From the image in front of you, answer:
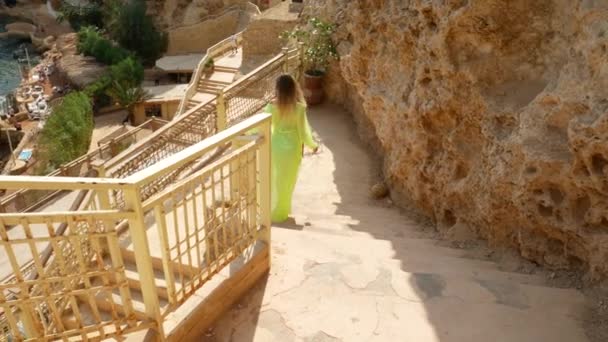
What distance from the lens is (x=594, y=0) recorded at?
3.56 metres

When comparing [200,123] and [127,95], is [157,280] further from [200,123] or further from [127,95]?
[127,95]

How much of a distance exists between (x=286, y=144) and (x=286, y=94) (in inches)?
19.9

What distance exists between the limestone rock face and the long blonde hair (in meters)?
1.53

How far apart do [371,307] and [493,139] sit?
2.05 meters

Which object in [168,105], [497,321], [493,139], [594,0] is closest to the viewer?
[497,321]

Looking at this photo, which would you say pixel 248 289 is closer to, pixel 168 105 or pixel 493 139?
pixel 493 139

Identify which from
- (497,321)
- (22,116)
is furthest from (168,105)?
(497,321)

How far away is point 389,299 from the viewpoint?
137 inches

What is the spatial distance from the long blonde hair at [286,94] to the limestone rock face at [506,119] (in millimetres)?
1531

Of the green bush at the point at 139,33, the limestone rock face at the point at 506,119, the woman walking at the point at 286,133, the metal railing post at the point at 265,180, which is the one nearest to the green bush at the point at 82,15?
the green bush at the point at 139,33

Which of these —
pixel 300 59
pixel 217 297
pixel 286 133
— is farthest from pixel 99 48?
pixel 217 297

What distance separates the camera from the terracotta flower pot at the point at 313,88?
391 inches

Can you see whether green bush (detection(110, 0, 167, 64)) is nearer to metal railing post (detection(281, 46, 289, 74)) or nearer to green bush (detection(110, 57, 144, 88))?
green bush (detection(110, 57, 144, 88))

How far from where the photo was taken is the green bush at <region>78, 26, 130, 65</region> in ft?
92.2
